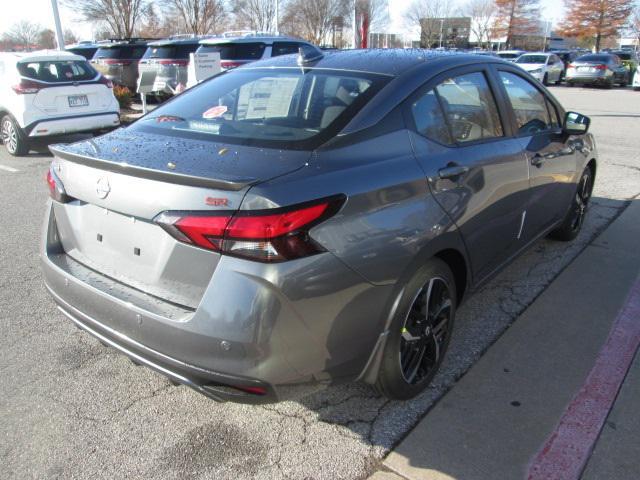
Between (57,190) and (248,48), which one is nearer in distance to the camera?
(57,190)

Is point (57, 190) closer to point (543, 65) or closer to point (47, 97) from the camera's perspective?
point (47, 97)

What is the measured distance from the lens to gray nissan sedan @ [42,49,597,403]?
1.95m

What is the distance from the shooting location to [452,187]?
2.70 m

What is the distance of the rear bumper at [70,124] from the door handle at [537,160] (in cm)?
779

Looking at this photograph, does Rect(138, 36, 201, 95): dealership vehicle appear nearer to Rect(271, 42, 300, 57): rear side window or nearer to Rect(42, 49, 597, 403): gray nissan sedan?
Rect(271, 42, 300, 57): rear side window

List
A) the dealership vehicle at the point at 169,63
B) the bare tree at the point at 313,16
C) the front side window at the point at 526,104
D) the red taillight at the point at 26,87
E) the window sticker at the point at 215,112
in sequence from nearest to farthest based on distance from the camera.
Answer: the window sticker at the point at 215,112, the front side window at the point at 526,104, the red taillight at the point at 26,87, the dealership vehicle at the point at 169,63, the bare tree at the point at 313,16

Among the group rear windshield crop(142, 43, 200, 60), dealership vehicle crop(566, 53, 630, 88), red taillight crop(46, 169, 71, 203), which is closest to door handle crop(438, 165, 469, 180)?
red taillight crop(46, 169, 71, 203)

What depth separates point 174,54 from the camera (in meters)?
14.5

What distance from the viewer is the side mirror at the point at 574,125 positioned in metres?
4.12

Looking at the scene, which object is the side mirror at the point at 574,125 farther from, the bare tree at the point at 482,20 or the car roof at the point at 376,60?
the bare tree at the point at 482,20

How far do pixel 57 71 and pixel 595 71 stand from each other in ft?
81.4

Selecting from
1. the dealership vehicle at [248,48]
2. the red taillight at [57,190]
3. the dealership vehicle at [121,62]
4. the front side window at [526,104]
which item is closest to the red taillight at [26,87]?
the dealership vehicle at [248,48]

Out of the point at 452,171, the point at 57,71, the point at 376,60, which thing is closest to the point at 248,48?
the point at 57,71

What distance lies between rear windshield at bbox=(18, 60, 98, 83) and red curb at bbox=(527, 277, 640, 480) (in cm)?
883
